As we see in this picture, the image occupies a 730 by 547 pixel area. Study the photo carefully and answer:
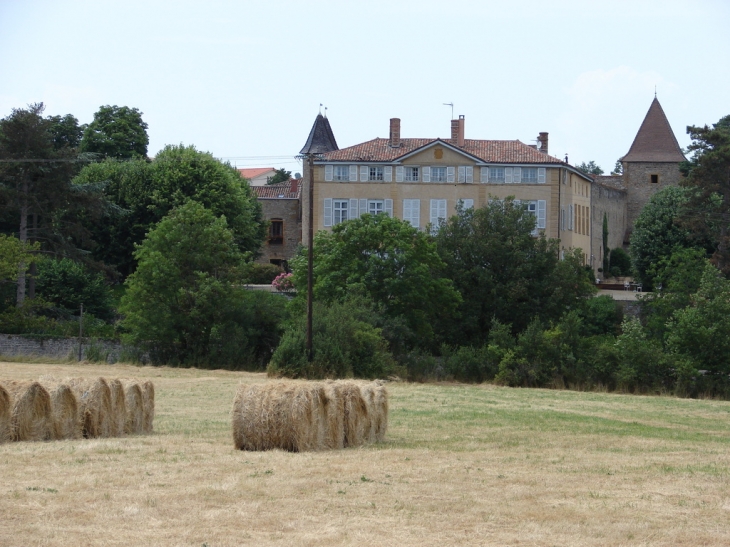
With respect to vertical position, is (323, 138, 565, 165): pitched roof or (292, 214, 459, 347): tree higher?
(323, 138, 565, 165): pitched roof

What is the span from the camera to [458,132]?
76.4 metres

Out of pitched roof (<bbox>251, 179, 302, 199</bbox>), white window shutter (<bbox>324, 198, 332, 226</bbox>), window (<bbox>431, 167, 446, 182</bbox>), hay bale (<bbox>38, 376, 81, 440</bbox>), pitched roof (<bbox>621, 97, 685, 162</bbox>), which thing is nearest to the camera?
hay bale (<bbox>38, 376, 81, 440</bbox>)

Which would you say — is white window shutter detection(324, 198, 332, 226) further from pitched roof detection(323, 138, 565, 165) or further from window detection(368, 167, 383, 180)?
window detection(368, 167, 383, 180)

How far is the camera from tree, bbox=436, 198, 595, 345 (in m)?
54.3

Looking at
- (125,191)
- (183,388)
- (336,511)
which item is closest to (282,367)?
(183,388)

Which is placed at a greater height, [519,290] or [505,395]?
[519,290]

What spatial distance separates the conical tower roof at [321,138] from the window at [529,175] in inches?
957

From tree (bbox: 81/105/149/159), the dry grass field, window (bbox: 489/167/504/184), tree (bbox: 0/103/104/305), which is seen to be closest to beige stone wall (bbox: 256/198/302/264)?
tree (bbox: 81/105/149/159)

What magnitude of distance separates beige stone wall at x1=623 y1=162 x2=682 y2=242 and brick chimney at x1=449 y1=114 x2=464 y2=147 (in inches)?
1007

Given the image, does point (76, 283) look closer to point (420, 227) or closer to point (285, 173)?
point (420, 227)

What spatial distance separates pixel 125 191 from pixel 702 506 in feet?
209

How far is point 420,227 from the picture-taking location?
7438cm

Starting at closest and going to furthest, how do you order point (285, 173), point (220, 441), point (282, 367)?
point (220, 441), point (282, 367), point (285, 173)

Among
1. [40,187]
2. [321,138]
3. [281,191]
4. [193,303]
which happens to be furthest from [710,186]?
[281,191]
